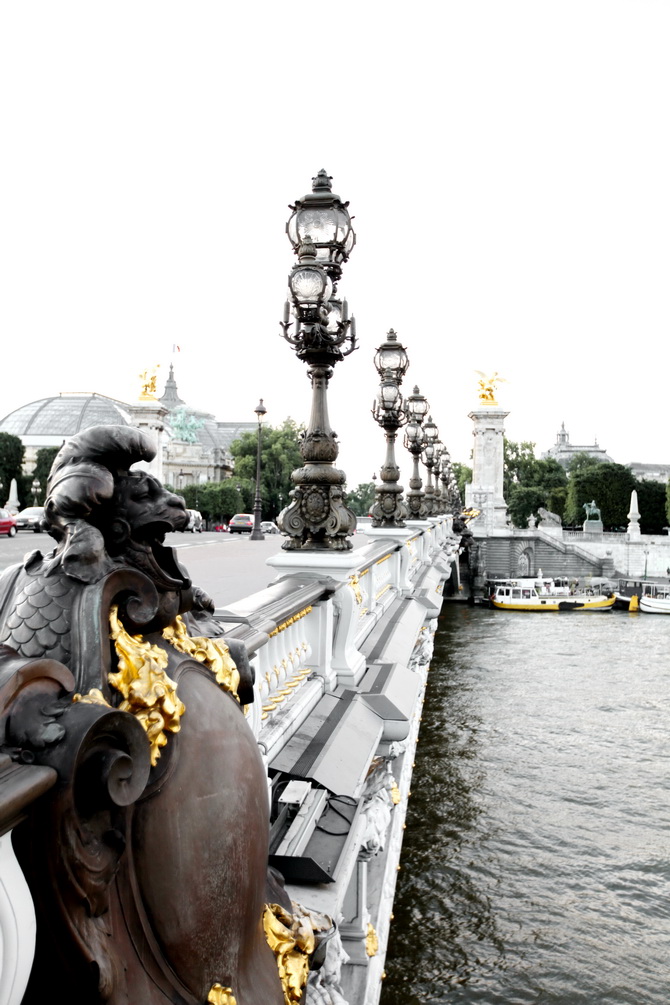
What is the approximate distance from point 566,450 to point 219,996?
18488 centimetres

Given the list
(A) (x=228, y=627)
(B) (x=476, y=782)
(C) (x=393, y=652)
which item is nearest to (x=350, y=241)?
(C) (x=393, y=652)

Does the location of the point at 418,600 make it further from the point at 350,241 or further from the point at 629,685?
the point at 629,685

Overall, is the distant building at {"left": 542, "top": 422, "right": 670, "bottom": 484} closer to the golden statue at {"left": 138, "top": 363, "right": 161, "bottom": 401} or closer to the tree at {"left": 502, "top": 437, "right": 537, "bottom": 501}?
the tree at {"left": 502, "top": 437, "right": 537, "bottom": 501}

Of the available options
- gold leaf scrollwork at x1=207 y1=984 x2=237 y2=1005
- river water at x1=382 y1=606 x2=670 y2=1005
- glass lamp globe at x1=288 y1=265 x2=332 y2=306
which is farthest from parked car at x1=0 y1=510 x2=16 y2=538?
gold leaf scrollwork at x1=207 y1=984 x2=237 y2=1005

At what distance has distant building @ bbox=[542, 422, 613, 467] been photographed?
173875 millimetres

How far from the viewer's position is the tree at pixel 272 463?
80812 millimetres

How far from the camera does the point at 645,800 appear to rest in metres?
17.4

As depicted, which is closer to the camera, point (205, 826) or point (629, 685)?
point (205, 826)

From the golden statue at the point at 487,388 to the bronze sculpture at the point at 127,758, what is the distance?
247 feet

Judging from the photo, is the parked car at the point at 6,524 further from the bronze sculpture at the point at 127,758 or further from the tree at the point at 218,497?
the tree at the point at 218,497

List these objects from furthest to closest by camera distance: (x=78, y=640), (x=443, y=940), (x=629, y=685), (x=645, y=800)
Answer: (x=629, y=685) < (x=645, y=800) < (x=443, y=940) < (x=78, y=640)

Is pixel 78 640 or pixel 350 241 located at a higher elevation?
pixel 350 241

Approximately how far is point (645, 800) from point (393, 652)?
435 inches

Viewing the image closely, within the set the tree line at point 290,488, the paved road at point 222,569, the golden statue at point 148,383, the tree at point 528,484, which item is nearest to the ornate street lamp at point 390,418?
the paved road at point 222,569
